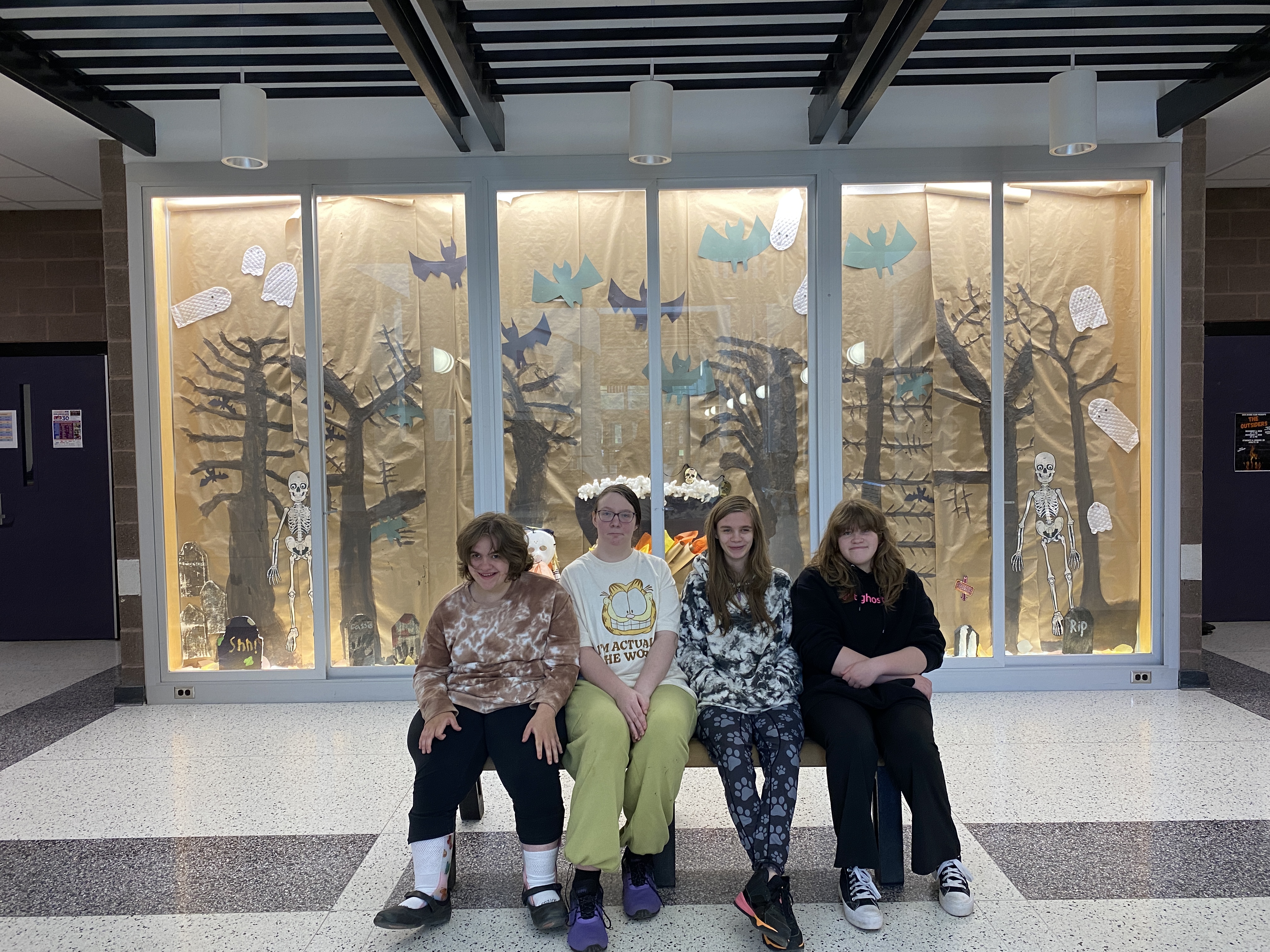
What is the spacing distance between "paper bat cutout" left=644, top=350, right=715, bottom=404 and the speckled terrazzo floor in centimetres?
193

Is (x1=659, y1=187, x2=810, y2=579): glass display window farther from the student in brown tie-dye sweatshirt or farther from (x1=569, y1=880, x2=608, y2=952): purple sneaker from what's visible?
(x1=569, y1=880, x2=608, y2=952): purple sneaker

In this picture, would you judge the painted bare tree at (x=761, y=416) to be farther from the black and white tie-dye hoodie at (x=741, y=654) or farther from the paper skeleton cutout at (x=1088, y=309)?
the black and white tie-dye hoodie at (x=741, y=654)

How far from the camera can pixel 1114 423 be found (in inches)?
181

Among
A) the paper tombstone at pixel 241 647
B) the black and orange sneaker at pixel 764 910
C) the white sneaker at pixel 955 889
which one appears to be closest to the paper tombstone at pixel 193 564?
the paper tombstone at pixel 241 647

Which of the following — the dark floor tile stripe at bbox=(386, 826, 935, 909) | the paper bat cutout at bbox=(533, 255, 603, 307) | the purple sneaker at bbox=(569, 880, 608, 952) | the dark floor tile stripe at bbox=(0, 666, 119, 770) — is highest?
the paper bat cutout at bbox=(533, 255, 603, 307)

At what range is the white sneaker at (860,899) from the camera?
7.41ft

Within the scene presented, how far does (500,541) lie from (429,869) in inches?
34.8

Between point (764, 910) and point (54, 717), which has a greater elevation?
point (764, 910)

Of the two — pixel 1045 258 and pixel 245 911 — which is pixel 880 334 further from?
pixel 245 911

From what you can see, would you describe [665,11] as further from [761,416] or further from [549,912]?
[549,912]

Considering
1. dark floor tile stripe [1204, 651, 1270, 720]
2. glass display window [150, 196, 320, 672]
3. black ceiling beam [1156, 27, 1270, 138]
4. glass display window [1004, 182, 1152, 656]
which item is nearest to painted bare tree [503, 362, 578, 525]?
glass display window [150, 196, 320, 672]

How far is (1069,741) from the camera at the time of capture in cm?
371

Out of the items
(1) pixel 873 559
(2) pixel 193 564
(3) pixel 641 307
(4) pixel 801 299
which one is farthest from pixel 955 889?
(2) pixel 193 564

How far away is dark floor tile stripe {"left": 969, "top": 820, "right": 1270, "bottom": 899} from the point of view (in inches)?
96.3
